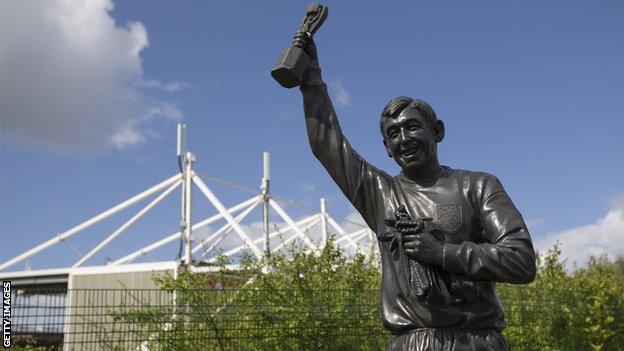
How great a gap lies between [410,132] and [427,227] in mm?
502

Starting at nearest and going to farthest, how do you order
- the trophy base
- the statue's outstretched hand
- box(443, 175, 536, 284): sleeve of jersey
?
1. box(443, 175, 536, 284): sleeve of jersey
2. the trophy base
3. the statue's outstretched hand

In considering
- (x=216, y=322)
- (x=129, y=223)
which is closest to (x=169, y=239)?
(x=129, y=223)

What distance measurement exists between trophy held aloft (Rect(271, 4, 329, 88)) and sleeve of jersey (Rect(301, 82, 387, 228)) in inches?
5.2

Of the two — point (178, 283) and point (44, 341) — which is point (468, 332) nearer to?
point (178, 283)

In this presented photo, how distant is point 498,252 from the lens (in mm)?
3098

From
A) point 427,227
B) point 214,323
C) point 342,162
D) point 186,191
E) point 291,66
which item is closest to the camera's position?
point 427,227

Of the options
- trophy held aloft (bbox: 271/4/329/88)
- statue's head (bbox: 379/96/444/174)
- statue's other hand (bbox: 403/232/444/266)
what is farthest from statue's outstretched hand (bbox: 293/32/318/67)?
statue's other hand (bbox: 403/232/444/266)

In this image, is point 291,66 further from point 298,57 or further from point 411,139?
point 411,139

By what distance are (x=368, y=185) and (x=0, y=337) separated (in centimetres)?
904

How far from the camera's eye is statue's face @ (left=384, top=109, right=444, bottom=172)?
348cm

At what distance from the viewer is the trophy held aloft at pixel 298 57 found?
11.9ft

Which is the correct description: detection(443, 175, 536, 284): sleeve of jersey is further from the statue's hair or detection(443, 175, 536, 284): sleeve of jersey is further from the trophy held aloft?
the trophy held aloft

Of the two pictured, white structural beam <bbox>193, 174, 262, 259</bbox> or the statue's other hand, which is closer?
the statue's other hand

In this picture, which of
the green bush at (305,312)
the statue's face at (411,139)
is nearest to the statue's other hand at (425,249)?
the statue's face at (411,139)
